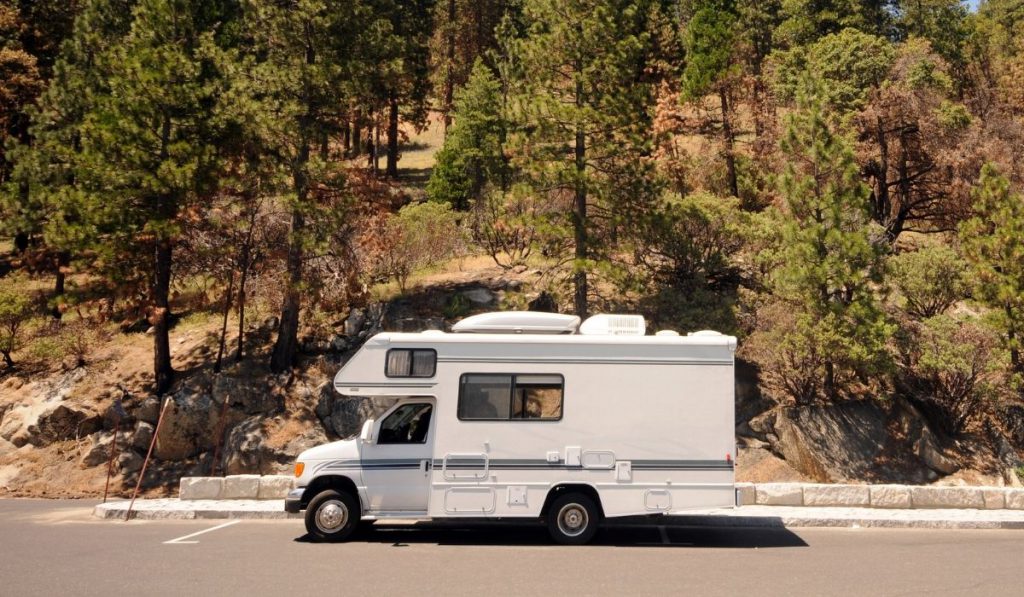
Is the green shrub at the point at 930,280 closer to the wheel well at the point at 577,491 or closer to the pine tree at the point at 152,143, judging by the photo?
the wheel well at the point at 577,491

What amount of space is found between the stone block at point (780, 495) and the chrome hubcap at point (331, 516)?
24.1ft

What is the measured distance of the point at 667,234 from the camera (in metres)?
24.3

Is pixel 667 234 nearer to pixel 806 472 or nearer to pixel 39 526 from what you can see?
pixel 806 472

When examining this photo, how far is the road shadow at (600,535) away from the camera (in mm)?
11859

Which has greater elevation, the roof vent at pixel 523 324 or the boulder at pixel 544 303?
the boulder at pixel 544 303

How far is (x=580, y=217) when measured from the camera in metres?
22.5

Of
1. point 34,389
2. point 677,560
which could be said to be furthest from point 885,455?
point 34,389

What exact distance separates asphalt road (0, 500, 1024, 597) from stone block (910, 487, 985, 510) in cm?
112

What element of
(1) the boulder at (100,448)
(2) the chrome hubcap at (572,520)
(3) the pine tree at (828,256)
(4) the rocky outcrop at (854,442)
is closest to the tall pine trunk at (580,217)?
(3) the pine tree at (828,256)

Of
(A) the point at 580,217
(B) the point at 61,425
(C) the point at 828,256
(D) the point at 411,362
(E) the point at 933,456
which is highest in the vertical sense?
(A) the point at 580,217

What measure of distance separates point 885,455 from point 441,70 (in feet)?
126

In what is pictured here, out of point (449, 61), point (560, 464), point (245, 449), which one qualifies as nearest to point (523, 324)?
point (560, 464)

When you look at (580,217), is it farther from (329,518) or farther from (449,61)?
(449,61)

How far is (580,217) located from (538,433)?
11.8 m
